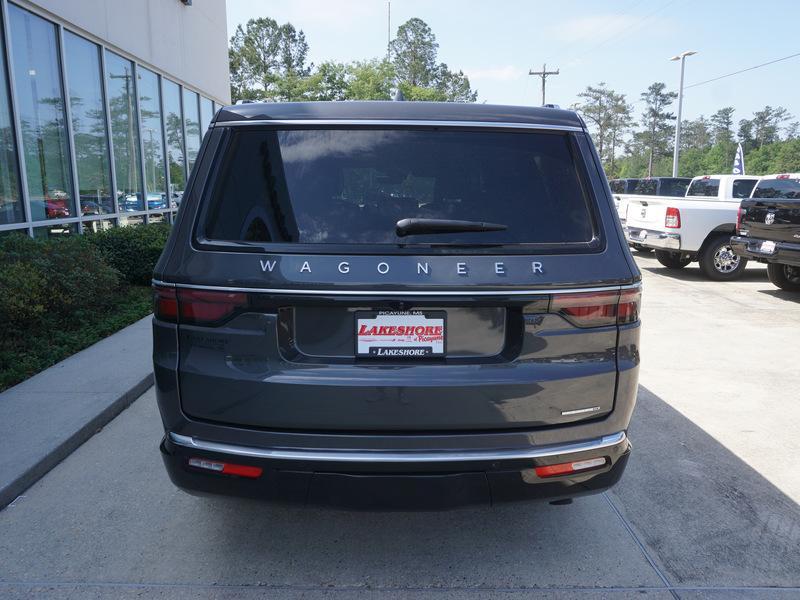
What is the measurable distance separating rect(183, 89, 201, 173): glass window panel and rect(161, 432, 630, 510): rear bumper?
610 inches

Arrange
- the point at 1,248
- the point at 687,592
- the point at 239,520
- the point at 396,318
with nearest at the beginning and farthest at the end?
the point at 396,318, the point at 687,592, the point at 239,520, the point at 1,248

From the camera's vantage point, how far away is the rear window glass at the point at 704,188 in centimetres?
1425

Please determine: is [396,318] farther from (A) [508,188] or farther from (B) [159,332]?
(B) [159,332]

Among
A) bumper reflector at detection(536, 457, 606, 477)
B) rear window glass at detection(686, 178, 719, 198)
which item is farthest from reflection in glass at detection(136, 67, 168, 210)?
bumper reflector at detection(536, 457, 606, 477)

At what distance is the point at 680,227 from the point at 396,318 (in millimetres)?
10510

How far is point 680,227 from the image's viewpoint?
11.5m

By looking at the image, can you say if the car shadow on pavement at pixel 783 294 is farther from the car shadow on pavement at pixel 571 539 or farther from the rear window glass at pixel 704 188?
the car shadow on pavement at pixel 571 539

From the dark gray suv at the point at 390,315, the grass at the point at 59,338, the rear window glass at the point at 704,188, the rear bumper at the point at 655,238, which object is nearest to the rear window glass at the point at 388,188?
the dark gray suv at the point at 390,315

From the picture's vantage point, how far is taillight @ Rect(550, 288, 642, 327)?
2.47 metres

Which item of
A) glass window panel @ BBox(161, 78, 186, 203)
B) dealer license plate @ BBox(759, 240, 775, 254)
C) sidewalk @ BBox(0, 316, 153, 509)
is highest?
glass window panel @ BBox(161, 78, 186, 203)

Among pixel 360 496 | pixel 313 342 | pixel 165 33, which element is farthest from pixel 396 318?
pixel 165 33

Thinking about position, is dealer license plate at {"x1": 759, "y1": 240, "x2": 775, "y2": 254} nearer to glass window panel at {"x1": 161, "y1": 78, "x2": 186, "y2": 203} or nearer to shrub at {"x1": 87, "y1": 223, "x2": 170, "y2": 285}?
shrub at {"x1": 87, "y1": 223, "x2": 170, "y2": 285}

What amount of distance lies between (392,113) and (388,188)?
322 mm

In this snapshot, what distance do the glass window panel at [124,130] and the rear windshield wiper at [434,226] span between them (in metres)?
10.8
